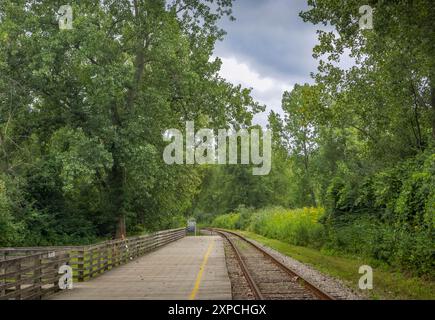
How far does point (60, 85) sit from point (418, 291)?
2208 centimetres

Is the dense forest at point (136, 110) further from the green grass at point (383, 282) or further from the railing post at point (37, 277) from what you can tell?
the railing post at point (37, 277)

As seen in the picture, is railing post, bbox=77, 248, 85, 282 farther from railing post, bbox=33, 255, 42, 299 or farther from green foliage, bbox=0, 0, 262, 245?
green foliage, bbox=0, 0, 262, 245

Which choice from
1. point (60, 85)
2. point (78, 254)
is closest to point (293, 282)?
point (78, 254)

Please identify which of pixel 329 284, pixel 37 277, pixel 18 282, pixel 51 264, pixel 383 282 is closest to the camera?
pixel 18 282

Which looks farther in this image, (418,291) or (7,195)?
(7,195)

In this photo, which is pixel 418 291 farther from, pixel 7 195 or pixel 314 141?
pixel 314 141

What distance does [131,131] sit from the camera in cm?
2756

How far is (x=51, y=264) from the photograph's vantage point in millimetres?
12383

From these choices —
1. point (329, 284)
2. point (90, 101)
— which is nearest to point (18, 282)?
point (329, 284)

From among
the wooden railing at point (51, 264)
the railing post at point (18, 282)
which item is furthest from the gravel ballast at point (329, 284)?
the railing post at point (18, 282)

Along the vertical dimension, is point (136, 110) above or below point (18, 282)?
above

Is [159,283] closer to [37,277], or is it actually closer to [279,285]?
[279,285]

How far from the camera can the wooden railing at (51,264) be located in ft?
33.3

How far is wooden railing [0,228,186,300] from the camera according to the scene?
10.2 meters
